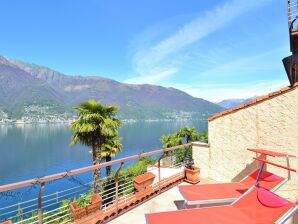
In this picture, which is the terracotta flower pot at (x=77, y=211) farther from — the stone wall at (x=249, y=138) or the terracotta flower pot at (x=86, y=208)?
the stone wall at (x=249, y=138)

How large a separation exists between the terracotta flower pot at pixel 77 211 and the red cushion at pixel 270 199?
3399 mm

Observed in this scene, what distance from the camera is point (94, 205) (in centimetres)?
464

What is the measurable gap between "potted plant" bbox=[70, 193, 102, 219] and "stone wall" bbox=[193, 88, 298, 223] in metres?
4.48

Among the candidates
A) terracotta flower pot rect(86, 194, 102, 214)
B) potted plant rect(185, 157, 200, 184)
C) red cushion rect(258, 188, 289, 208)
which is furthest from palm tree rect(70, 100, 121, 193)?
red cushion rect(258, 188, 289, 208)

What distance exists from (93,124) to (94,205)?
11.0m

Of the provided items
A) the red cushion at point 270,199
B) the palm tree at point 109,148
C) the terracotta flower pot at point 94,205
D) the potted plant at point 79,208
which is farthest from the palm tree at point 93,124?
the red cushion at point 270,199

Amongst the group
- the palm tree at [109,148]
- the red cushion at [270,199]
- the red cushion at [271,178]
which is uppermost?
the red cushion at [271,178]

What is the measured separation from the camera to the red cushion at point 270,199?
3762 mm

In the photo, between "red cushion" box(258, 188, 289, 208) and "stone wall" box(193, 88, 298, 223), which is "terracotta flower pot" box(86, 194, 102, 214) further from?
"stone wall" box(193, 88, 298, 223)

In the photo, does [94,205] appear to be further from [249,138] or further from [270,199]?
[249,138]

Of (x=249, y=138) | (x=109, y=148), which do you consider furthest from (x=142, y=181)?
(x=109, y=148)

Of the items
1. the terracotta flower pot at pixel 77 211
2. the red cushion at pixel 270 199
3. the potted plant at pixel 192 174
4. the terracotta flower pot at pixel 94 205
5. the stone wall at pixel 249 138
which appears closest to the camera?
the red cushion at pixel 270 199

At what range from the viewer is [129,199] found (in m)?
5.64

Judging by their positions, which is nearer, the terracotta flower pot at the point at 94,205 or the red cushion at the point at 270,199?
the red cushion at the point at 270,199
